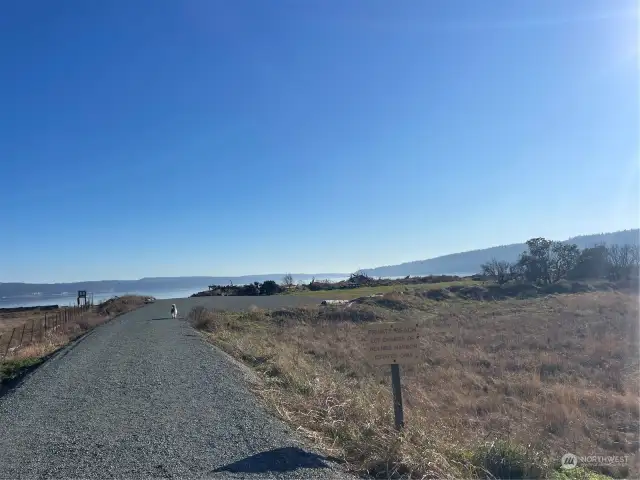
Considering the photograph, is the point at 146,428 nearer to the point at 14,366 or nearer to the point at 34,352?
the point at 14,366

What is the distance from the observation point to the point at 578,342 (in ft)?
66.5

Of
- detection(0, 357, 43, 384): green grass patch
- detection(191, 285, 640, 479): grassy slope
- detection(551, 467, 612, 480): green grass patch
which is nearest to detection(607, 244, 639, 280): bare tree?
detection(191, 285, 640, 479): grassy slope

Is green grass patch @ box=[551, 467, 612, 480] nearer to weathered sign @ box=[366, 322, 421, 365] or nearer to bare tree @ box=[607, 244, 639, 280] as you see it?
weathered sign @ box=[366, 322, 421, 365]

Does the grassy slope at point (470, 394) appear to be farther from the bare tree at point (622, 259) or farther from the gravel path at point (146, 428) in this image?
the bare tree at point (622, 259)

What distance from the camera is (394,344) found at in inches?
277

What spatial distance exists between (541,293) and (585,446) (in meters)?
49.1

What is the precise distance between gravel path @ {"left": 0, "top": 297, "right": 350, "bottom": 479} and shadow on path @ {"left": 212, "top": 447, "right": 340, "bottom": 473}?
0.01 m

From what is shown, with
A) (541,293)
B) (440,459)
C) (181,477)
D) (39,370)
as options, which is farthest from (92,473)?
(541,293)

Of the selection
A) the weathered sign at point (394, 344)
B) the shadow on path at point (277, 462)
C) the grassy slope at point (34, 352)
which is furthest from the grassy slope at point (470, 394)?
the grassy slope at point (34, 352)

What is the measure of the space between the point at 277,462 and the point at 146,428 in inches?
101

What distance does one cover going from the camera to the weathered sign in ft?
22.9

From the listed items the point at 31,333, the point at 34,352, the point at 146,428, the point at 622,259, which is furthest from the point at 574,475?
the point at 622,259

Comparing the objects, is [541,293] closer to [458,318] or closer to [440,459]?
[458,318]

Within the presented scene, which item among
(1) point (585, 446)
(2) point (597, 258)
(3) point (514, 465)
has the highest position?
(2) point (597, 258)
